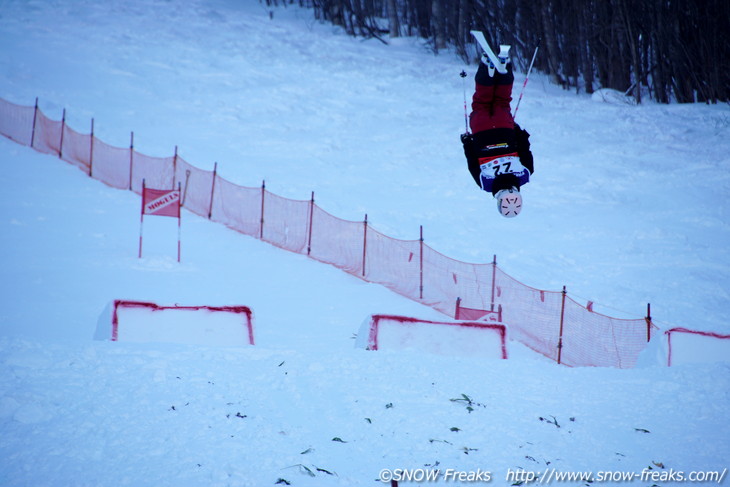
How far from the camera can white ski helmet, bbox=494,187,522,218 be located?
694 cm

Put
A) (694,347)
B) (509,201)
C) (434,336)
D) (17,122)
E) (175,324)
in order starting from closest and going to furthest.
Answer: (509,201), (175,324), (434,336), (694,347), (17,122)

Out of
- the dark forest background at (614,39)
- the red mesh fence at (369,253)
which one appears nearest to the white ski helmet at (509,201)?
the red mesh fence at (369,253)

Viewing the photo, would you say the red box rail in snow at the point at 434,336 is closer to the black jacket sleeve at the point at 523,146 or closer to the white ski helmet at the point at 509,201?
the white ski helmet at the point at 509,201

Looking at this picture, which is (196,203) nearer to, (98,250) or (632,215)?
(98,250)

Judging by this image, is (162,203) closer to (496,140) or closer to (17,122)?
(496,140)

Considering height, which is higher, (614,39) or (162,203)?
(614,39)

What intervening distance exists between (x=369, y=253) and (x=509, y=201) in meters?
9.79

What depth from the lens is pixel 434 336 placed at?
809 cm

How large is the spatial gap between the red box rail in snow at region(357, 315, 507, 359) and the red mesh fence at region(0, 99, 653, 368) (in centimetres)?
Result: 356

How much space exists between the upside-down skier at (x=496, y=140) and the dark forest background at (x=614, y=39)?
2650cm

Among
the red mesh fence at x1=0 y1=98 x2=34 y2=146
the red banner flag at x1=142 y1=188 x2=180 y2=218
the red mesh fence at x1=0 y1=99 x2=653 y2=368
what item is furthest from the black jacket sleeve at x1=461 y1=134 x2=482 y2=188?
the red mesh fence at x1=0 y1=98 x2=34 y2=146

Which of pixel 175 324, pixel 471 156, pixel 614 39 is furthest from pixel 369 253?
pixel 614 39

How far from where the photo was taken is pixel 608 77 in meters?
36.7

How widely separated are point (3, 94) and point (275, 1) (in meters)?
30.6
